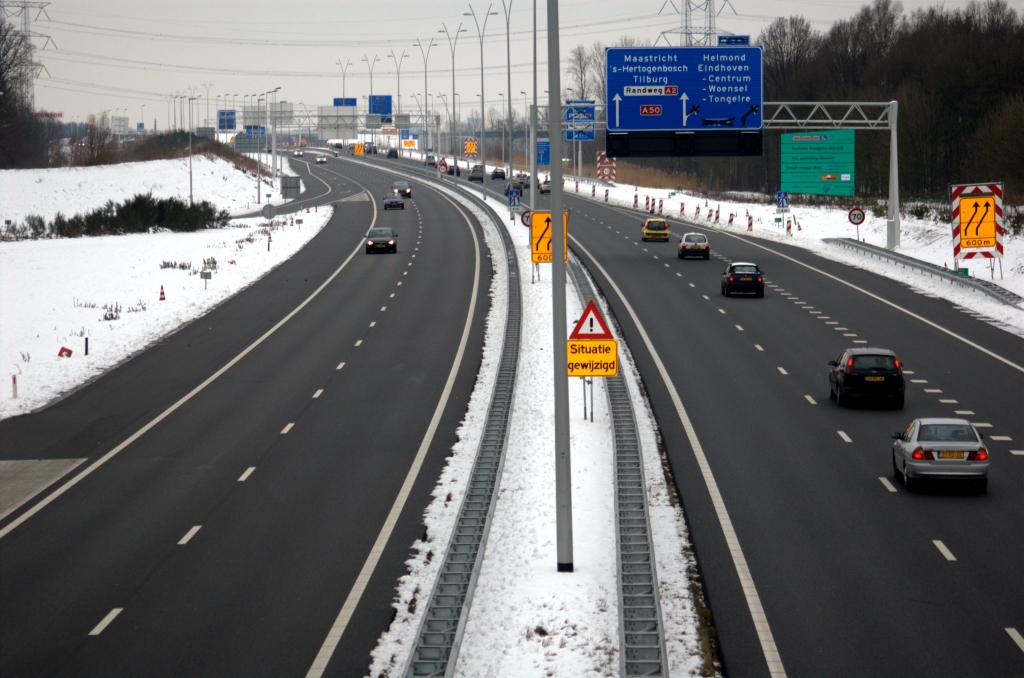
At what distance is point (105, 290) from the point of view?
155 ft

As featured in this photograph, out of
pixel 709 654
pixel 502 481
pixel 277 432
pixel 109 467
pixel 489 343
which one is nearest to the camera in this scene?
pixel 709 654

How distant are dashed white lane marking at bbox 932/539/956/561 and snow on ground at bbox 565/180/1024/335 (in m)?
21.1

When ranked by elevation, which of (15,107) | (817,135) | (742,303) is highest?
(15,107)

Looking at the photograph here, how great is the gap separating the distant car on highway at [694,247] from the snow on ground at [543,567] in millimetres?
29722

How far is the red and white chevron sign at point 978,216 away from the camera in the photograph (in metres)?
41.9

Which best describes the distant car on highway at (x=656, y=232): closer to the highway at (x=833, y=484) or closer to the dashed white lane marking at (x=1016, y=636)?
the highway at (x=833, y=484)

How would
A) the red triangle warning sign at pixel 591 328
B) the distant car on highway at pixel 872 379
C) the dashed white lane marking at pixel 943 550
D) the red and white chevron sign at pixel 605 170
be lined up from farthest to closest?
the red and white chevron sign at pixel 605 170, the distant car on highway at pixel 872 379, the red triangle warning sign at pixel 591 328, the dashed white lane marking at pixel 943 550

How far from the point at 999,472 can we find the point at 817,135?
45.0 metres

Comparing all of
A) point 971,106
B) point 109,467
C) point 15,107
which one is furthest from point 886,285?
point 15,107

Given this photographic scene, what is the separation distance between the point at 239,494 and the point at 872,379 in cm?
1449

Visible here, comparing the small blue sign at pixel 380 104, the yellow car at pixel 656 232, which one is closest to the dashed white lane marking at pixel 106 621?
the yellow car at pixel 656 232

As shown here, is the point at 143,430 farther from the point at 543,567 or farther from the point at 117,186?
the point at 117,186

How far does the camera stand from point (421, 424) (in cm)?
2591

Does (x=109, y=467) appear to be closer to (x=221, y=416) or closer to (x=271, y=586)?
(x=221, y=416)
